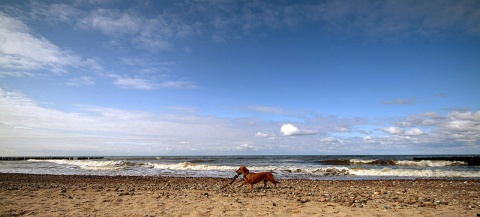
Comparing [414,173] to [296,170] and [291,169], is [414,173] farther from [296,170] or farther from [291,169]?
[291,169]

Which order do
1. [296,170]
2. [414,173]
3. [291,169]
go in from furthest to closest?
→ [291,169]
[296,170]
[414,173]

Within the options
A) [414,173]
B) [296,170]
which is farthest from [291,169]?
[414,173]

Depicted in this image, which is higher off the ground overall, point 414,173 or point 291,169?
point 414,173

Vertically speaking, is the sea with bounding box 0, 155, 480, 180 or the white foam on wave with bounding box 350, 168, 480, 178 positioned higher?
the white foam on wave with bounding box 350, 168, 480, 178

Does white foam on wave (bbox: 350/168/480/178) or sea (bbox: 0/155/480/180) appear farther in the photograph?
sea (bbox: 0/155/480/180)

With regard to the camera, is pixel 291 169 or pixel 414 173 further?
pixel 291 169

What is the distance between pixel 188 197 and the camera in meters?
9.65

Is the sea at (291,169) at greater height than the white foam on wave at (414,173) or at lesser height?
lesser

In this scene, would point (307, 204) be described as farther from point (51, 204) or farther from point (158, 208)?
point (51, 204)

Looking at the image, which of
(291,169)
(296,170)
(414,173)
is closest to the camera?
(414,173)

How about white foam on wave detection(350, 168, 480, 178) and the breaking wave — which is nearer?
white foam on wave detection(350, 168, 480, 178)

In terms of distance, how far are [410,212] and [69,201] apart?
9.99m

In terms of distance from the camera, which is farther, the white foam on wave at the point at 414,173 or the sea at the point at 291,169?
the sea at the point at 291,169

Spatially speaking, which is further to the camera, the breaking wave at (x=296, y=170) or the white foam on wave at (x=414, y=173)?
the breaking wave at (x=296, y=170)
